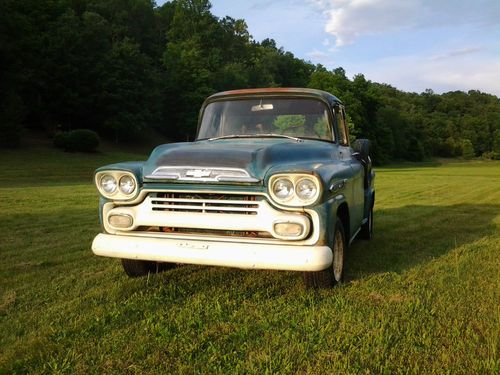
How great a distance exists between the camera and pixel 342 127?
19.2ft

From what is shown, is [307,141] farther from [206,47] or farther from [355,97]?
[206,47]

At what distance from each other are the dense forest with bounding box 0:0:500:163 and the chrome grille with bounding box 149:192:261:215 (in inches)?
1302

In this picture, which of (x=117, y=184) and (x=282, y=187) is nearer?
(x=282, y=187)

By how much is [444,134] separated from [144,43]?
231ft

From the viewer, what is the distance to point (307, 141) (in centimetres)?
517

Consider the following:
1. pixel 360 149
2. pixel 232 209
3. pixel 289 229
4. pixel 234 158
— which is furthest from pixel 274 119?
pixel 289 229

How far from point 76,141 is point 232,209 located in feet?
111

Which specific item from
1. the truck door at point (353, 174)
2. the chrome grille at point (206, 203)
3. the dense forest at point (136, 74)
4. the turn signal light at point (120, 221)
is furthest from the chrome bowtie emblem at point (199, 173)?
the dense forest at point (136, 74)

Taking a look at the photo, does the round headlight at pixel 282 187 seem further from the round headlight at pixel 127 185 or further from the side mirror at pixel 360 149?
the side mirror at pixel 360 149

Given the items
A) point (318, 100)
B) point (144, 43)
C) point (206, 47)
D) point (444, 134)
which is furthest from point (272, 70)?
point (318, 100)

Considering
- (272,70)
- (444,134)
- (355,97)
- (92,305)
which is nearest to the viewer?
(92,305)

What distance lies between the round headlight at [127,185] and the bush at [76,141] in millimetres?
33198

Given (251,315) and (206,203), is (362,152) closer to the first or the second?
(206,203)

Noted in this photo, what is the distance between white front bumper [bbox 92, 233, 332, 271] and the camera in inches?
146
